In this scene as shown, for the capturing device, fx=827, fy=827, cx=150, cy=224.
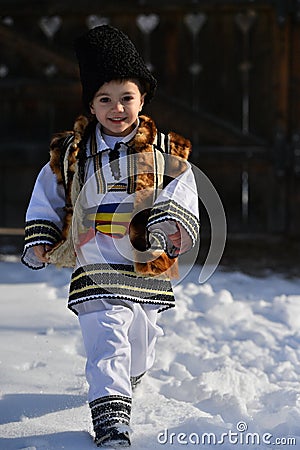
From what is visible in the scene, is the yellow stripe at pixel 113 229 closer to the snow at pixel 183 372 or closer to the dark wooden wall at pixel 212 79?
the snow at pixel 183 372

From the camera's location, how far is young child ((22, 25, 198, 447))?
2.74 metres

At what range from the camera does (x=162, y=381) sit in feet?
10.4

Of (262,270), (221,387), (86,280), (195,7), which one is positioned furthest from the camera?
(195,7)

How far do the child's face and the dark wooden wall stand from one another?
10.6 feet

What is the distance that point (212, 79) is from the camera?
6117 mm

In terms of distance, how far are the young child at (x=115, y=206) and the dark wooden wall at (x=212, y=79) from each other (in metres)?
3.20

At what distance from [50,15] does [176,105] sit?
113 cm

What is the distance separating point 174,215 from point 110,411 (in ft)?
2.16

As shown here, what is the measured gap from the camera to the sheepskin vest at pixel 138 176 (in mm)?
2766

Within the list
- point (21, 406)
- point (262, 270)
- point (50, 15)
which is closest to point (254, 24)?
point (50, 15)

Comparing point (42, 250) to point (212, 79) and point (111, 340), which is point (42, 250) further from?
point (212, 79)

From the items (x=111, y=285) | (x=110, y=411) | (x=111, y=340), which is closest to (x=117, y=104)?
(x=111, y=285)

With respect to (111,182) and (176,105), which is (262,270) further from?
(111,182)

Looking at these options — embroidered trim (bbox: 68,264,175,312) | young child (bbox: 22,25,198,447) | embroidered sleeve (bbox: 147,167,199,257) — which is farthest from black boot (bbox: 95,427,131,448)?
embroidered sleeve (bbox: 147,167,199,257)
